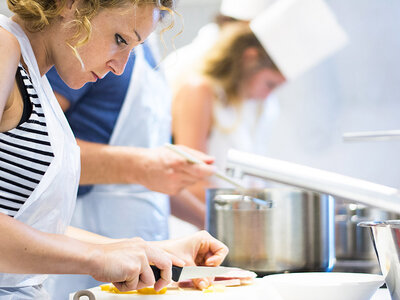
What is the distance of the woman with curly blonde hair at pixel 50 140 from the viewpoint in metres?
0.72

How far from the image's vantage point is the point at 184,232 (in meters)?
2.60

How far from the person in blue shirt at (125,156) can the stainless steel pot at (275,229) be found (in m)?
0.25

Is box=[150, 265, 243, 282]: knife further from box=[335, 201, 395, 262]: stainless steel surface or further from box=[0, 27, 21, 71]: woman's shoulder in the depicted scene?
box=[335, 201, 395, 262]: stainless steel surface

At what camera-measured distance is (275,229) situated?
1162mm

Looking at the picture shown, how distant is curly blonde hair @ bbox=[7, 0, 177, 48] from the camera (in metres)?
0.87

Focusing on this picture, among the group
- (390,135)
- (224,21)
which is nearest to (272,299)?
(390,135)

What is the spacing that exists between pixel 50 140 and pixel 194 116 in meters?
1.68

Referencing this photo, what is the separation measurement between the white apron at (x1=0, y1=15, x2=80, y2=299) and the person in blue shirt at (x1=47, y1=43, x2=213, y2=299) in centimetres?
55

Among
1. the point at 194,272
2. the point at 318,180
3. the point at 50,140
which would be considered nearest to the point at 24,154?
the point at 50,140

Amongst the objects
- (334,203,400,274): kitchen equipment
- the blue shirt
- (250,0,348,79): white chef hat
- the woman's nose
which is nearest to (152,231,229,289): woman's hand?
the woman's nose

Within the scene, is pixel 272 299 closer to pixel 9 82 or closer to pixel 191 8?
pixel 9 82

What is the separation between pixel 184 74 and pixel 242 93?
10.5 inches

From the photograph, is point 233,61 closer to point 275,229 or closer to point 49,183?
point 275,229

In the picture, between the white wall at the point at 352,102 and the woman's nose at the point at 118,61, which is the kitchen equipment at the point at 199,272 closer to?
the woman's nose at the point at 118,61
